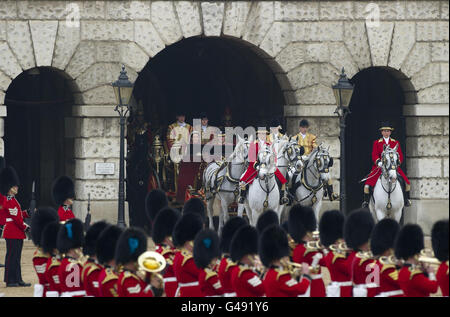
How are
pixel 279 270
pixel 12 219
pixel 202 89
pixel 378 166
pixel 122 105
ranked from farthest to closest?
pixel 202 89 < pixel 378 166 < pixel 122 105 < pixel 12 219 < pixel 279 270

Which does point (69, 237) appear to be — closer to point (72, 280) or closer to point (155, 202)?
point (72, 280)

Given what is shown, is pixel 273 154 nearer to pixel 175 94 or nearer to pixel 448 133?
pixel 448 133

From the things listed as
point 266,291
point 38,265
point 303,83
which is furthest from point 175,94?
point 266,291

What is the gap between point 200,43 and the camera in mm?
26094

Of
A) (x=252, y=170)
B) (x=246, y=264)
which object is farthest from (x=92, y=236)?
(x=252, y=170)

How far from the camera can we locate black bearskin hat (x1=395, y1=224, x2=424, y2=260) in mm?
12836

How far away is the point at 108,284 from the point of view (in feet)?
40.8

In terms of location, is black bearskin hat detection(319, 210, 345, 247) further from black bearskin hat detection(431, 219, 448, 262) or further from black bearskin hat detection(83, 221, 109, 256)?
black bearskin hat detection(83, 221, 109, 256)

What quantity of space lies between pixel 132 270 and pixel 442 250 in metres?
2.94

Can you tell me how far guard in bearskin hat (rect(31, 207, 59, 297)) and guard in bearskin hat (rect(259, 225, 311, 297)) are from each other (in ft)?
8.30

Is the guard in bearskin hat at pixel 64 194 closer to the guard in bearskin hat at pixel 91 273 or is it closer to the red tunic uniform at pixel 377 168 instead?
the guard in bearskin hat at pixel 91 273

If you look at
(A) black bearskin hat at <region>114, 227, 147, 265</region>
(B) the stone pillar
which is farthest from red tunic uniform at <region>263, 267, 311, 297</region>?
(B) the stone pillar

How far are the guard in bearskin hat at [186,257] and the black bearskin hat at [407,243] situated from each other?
1978 mm

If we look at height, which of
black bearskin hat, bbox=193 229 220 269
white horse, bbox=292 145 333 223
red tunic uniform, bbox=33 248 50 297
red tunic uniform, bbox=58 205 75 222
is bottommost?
red tunic uniform, bbox=33 248 50 297
